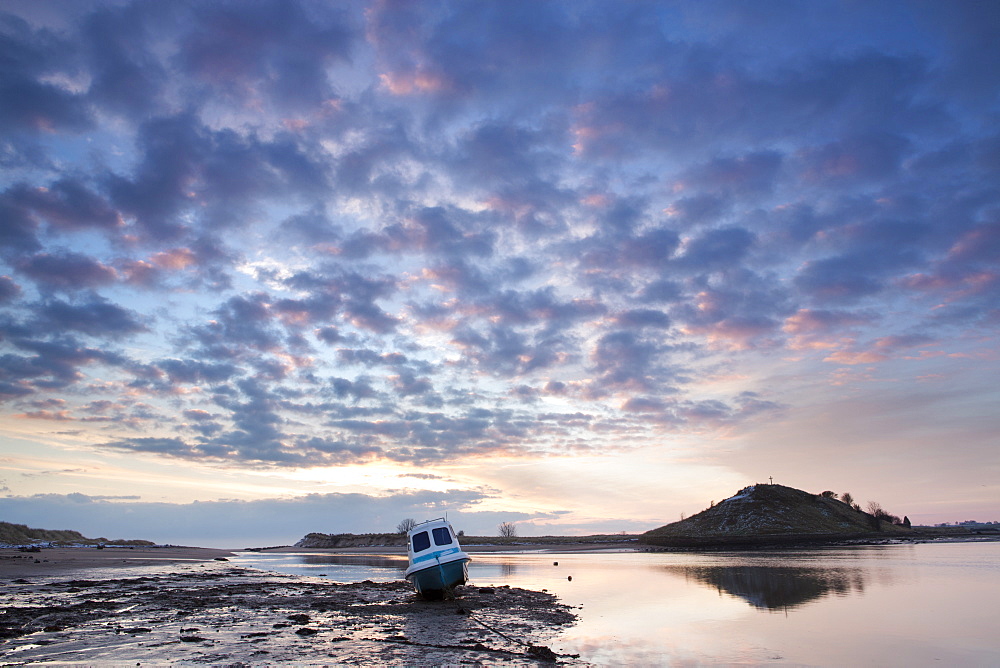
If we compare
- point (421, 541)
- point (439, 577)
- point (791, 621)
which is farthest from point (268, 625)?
point (791, 621)

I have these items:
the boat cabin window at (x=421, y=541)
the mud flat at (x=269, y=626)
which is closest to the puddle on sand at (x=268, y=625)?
the mud flat at (x=269, y=626)

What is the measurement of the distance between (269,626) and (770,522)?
142 metres

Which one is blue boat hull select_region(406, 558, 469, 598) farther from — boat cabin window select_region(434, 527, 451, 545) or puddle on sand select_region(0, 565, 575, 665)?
boat cabin window select_region(434, 527, 451, 545)

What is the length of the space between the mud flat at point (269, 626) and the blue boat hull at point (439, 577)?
2.78 feet

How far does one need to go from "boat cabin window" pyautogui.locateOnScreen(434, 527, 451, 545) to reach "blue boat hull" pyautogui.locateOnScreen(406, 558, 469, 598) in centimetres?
137

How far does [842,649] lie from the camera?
1802cm

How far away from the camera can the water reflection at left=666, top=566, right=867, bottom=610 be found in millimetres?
30094

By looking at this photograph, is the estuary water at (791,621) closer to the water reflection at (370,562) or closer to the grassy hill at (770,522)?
the water reflection at (370,562)

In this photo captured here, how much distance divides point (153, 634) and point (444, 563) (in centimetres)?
1495

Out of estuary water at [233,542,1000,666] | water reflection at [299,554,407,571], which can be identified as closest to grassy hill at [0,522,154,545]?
water reflection at [299,554,407,571]

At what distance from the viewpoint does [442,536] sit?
33.5 metres

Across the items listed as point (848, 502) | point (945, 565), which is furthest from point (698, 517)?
point (945, 565)

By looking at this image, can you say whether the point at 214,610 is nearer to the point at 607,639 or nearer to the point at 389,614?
the point at 389,614

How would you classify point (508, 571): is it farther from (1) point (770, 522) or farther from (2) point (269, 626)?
(1) point (770, 522)
